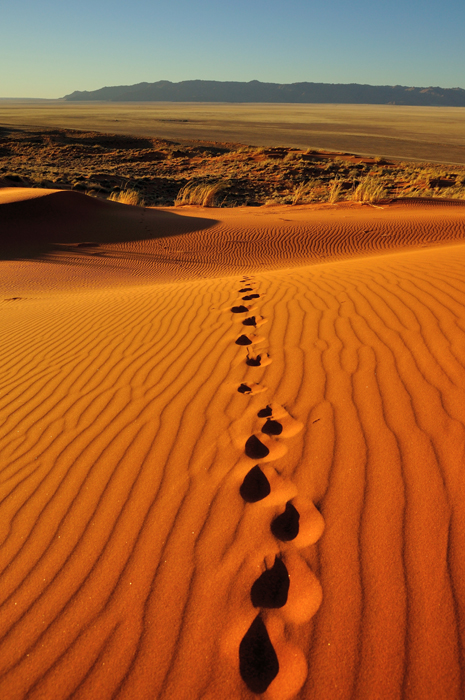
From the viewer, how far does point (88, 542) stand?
2096 mm

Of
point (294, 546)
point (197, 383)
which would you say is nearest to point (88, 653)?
point (294, 546)

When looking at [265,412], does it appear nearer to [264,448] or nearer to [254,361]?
[264,448]

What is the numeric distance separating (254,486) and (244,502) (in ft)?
0.40

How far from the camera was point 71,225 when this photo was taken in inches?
529

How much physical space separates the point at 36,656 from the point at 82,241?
12.3m

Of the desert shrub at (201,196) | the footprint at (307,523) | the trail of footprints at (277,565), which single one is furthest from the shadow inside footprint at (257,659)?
the desert shrub at (201,196)

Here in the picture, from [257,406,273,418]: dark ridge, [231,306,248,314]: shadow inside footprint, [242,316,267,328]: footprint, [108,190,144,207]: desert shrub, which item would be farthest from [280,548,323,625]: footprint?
[108,190,144,207]: desert shrub

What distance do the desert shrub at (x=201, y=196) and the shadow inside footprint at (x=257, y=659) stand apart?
19083mm

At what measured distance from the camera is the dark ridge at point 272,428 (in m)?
2.65

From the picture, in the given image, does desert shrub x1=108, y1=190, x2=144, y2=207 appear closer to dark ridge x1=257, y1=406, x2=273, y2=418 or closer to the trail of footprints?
dark ridge x1=257, y1=406, x2=273, y2=418

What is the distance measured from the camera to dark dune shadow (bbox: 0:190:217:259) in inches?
486

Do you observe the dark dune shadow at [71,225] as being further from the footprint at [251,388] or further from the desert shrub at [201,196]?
the footprint at [251,388]

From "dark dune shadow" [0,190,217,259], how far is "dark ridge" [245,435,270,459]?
1069cm

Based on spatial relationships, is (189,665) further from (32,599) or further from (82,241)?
(82,241)
